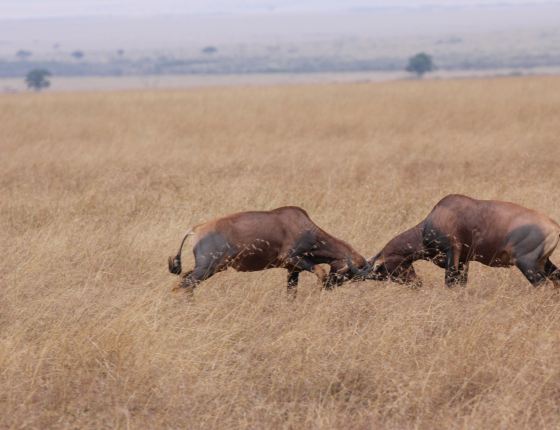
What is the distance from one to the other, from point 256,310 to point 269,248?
23.5 inches

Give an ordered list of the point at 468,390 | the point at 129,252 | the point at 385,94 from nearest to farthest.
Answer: the point at 468,390
the point at 129,252
the point at 385,94

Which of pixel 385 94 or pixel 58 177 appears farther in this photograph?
pixel 385 94

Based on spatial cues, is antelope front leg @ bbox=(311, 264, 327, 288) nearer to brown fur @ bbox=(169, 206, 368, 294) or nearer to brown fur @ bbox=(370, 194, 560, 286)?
brown fur @ bbox=(169, 206, 368, 294)

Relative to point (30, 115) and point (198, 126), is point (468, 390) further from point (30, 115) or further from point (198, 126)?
point (30, 115)

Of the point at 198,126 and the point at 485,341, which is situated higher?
the point at 485,341

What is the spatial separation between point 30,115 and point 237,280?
14.7m

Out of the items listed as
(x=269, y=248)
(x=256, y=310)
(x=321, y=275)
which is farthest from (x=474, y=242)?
(x=256, y=310)

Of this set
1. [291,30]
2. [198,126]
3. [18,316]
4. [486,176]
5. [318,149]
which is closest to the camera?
[18,316]

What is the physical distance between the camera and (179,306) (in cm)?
639

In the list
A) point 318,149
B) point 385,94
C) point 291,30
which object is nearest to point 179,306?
point 318,149

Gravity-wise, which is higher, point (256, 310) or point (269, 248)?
point (269, 248)

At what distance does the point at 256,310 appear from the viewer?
20.7 feet

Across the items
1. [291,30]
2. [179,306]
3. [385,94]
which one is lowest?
[291,30]

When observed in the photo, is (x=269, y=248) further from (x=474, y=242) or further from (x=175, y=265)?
(x=474, y=242)
